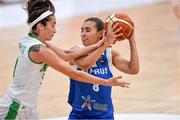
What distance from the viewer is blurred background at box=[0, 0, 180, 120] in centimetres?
735

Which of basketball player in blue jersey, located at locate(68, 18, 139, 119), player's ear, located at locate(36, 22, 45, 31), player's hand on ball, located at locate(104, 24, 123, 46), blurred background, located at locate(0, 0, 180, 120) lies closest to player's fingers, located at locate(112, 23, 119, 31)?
→ player's hand on ball, located at locate(104, 24, 123, 46)

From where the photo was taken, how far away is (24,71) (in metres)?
4.50

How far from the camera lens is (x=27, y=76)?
177 inches

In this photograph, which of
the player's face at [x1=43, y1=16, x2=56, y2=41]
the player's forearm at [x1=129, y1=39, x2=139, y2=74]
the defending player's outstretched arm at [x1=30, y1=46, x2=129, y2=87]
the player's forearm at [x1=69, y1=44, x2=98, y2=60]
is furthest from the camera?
the player's forearm at [x1=129, y1=39, x2=139, y2=74]

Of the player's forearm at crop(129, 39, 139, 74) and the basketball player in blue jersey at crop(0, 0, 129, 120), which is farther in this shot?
the player's forearm at crop(129, 39, 139, 74)

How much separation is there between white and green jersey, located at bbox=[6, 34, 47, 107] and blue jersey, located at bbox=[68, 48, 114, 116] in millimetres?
558

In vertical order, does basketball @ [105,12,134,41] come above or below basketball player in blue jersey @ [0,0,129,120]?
above

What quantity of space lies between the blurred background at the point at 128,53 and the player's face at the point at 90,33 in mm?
1943

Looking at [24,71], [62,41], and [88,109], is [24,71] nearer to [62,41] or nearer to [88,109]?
[88,109]

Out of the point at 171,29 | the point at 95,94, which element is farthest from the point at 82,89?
the point at 171,29

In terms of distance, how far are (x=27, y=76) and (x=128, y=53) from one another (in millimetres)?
6400

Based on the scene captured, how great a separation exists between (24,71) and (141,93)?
12.3ft

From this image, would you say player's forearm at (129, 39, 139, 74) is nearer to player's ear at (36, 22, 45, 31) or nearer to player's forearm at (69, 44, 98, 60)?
player's forearm at (69, 44, 98, 60)

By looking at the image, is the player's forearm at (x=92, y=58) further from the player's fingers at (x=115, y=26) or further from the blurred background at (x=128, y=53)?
the blurred background at (x=128, y=53)
